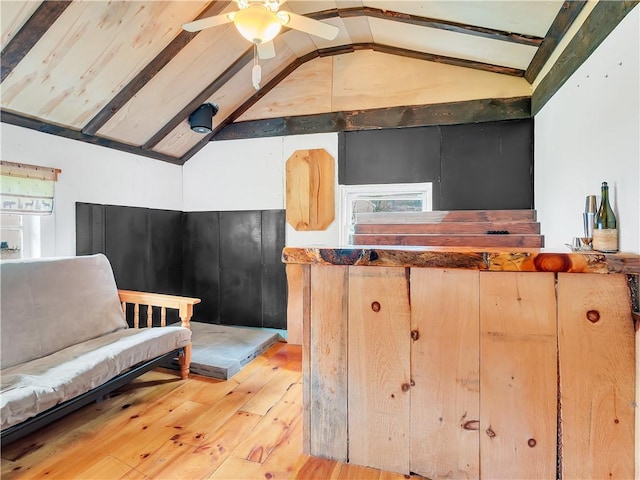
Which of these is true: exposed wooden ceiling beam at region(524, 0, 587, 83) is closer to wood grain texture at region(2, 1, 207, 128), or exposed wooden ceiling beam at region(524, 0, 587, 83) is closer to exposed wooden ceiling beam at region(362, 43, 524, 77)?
exposed wooden ceiling beam at region(362, 43, 524, 77)

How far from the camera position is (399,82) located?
340 cm

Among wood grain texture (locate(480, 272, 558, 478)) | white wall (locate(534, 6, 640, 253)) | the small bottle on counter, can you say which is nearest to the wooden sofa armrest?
wood grain texture (locate(480, 272, 558, 478))

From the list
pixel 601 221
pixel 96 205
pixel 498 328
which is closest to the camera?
pixel 498 328

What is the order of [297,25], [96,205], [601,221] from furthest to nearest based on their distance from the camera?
[96,205], [297,25], [601,221]

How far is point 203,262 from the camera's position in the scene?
13.9ft

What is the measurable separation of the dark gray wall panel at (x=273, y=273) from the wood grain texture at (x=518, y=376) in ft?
9.32

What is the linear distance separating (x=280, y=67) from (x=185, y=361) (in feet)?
10.3

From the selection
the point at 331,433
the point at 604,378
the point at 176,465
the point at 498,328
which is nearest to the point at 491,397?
the point at 498,328

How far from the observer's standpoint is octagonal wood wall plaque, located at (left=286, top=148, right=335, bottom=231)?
368 centimetres

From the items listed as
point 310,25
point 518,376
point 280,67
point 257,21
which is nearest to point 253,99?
point 280,67

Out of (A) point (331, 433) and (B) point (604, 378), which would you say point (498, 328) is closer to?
(B) point (604, 378)

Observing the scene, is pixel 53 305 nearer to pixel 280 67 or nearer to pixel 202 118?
pixel 202 118

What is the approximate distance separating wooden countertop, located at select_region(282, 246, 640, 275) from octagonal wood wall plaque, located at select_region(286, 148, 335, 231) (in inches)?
88.3

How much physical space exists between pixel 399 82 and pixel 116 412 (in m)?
3.76
